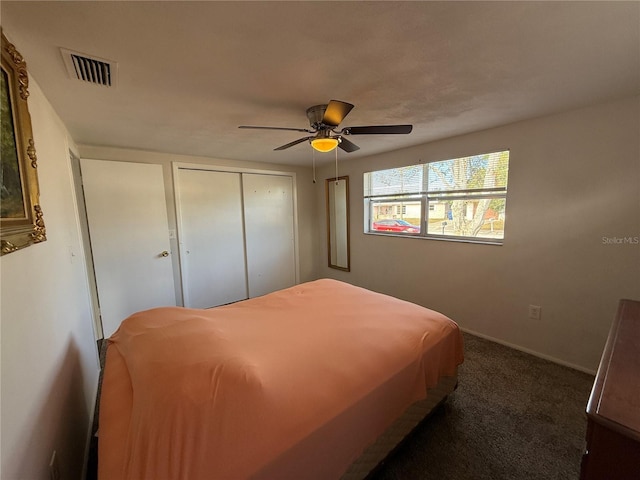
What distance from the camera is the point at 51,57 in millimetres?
1188

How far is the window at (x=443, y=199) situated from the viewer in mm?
2588

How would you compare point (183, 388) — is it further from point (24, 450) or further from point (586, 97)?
point (586, 97)

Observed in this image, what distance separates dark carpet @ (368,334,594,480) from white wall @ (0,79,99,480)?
1518 millimetres

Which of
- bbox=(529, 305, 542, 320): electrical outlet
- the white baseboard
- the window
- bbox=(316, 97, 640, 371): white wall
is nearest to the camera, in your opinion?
bbox=(316, 97, 640, 371): white wall

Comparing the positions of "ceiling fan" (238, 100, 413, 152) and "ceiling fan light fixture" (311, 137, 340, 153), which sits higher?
"ceiling fan" (238, 100, 413, 152)

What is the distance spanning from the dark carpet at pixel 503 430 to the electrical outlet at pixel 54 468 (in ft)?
4.79

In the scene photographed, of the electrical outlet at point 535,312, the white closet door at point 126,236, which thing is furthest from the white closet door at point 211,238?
the electrical outlet at point 535,312

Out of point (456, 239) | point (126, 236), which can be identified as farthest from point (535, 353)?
point (126, 236)

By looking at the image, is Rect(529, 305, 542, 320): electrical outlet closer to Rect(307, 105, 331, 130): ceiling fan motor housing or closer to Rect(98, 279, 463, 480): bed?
Rect(98, 279, 463, 480): bed

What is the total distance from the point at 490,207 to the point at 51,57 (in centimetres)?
337

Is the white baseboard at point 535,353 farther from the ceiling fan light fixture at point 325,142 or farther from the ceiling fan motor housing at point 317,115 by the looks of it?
the ceiling fan motor housing at point 317,115

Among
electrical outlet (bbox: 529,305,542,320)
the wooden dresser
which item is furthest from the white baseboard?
the wooden dresser

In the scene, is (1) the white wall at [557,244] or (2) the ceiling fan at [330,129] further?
(1) the white wall at [557,244]

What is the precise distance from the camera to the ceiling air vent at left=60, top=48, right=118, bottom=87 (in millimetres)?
1193
